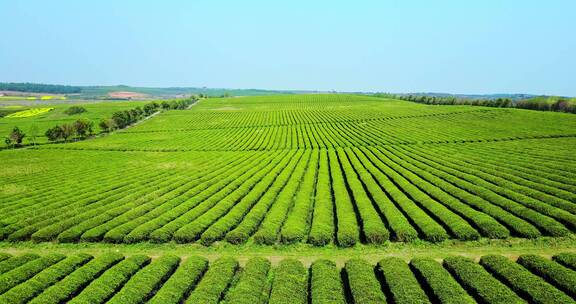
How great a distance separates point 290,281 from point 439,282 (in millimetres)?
7669

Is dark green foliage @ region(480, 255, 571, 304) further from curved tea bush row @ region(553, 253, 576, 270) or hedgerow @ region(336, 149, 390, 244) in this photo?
hedgerow @ region(336, 149, 390, 244)

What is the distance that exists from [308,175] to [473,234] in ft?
71.1

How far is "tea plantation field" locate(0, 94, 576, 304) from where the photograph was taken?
17.0 metres

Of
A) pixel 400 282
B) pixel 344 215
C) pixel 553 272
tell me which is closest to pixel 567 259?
pixel 553 272

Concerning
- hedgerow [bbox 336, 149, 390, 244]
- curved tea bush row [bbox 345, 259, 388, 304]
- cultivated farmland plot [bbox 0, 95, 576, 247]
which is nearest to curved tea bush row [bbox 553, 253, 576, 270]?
cultivated farmland plot [bbox 0, 95, 576, 247]

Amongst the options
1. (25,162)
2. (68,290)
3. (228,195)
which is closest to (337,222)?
(228,195)

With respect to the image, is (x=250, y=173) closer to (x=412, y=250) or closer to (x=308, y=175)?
(x=308, y=175)

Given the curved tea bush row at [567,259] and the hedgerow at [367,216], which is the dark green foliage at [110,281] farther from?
the curved tea bush row at [567,259]

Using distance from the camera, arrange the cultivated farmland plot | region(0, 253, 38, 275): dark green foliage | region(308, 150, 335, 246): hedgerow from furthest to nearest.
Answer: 1. the cultivated farmland plot
2. region(308, 150, 335, 246): hedgerow
3. region(0, 253, 38, 275): dark green foliage

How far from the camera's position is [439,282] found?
1667cm

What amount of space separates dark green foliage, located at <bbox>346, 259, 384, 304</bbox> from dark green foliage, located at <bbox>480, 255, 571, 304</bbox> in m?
5.23

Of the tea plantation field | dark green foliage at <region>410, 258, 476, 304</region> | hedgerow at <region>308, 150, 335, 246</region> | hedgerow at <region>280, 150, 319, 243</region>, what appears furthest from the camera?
hedgerow at <region>280, 150, 319, 243</region>

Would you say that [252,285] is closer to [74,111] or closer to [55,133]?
[55,133]

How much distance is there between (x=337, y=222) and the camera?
2678cm
